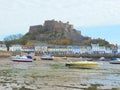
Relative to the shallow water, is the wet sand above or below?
above

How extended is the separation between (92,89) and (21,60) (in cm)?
7487

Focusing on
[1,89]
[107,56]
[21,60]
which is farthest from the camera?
[107,56]

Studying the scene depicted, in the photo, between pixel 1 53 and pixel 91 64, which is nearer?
pixel 91 64

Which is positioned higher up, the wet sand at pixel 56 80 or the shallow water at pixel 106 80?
the wet sand at pixel 56 80

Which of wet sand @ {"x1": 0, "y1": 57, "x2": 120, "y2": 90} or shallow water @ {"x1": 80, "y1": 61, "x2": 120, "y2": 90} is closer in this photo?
wet sand @ {"x1": 0, "y1": 57, "x2": 120, "y2": 90}

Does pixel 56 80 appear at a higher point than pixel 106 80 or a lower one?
higher

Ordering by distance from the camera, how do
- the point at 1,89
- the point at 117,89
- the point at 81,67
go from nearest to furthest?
1. the point at 1,89
2. the point at 117,89
3. the point at 81,67

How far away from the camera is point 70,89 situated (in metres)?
28.6

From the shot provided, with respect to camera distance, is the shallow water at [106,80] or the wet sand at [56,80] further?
the shallow water at [106,80]

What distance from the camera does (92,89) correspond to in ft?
94.2

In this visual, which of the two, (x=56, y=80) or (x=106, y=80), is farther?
(x=106, y=80)

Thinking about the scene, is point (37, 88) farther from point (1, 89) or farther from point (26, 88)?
point (1, 89)

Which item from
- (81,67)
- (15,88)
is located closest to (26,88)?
(15,88)

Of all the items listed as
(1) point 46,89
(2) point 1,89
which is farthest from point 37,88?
(2) point 1,89
